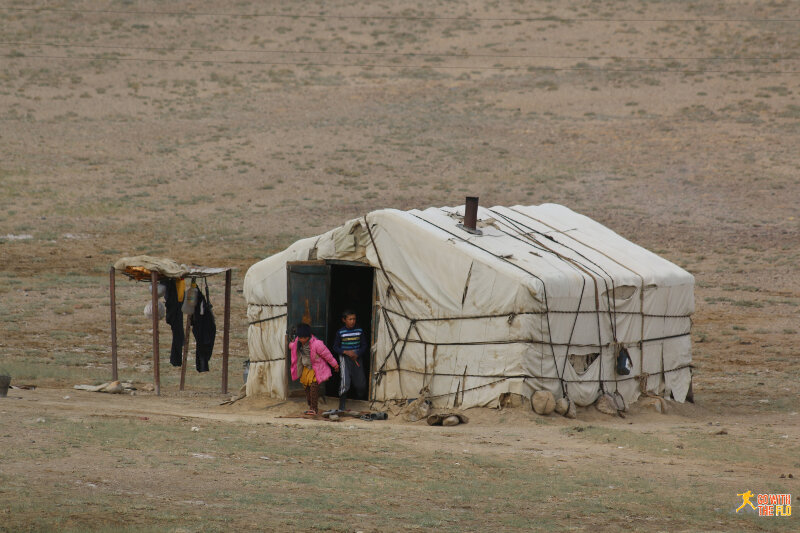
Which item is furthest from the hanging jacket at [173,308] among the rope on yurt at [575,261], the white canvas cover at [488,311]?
the rope on yurt at [575,261]

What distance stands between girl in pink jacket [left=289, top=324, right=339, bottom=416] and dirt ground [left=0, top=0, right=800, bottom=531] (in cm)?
64

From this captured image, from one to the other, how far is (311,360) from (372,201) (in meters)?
20.8

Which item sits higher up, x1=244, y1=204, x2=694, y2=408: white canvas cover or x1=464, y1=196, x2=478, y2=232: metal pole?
x1=464, y1=196, x2=478, y2=232: metal pole

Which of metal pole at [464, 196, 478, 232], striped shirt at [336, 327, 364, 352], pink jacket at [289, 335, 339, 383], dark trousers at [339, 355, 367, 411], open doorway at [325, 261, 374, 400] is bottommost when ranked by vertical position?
dark trousers at [339, 355, 367, 411]

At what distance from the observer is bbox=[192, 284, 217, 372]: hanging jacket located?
14.5 metres

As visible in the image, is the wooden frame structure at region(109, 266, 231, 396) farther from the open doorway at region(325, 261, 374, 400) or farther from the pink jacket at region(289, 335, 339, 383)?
the pink jacket at region(289, 335, 339, 383)

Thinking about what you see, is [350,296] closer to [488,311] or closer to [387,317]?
[387,317]

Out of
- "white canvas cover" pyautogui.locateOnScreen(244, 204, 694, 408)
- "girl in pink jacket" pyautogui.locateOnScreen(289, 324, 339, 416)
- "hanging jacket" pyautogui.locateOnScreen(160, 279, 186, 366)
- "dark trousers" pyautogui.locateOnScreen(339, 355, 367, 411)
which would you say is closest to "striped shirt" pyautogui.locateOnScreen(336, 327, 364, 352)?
"dark trousers" pyautogui.locateOnScreen(339, 355, 367, 411)

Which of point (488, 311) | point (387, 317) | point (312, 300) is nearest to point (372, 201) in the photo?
point (312, 300)

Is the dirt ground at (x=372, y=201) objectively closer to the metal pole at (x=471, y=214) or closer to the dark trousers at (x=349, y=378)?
the dark trousers at (x=349, y=378)

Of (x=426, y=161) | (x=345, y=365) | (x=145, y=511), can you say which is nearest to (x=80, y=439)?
(x=145, y=511)

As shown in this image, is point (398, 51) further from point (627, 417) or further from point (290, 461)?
point (290, 461)

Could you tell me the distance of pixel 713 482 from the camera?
945 centimetres

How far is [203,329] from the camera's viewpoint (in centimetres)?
1464
